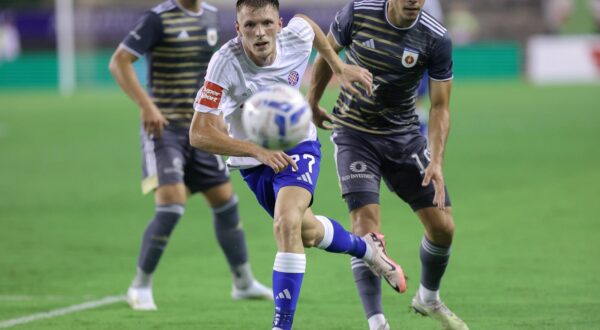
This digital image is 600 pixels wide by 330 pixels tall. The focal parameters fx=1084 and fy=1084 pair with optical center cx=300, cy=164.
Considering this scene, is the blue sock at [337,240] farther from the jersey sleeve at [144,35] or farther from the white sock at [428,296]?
the jersey sleeve at [144,35]

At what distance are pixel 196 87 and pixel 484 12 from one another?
3559cm

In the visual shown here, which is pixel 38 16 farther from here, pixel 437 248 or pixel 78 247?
pixel 437 248

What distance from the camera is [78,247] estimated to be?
444 inches

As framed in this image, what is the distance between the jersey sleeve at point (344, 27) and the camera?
7.36 metres

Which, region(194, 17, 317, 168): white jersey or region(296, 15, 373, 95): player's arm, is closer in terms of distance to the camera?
region(194, 17, 317, 168): white jersey

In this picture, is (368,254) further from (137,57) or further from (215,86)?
(137,57)

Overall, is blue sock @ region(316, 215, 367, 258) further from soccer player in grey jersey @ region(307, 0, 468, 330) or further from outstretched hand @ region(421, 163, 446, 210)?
outstretched hand @ region(421, 163, 446, 210)

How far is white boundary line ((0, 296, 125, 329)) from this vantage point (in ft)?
25.7

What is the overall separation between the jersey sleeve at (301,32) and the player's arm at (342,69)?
39 millimetres

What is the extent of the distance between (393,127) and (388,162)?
9.7 inches

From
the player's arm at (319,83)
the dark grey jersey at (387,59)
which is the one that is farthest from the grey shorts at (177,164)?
the dark grey jersey at (387,59)

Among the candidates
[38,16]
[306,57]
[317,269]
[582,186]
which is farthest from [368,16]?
[38,16]

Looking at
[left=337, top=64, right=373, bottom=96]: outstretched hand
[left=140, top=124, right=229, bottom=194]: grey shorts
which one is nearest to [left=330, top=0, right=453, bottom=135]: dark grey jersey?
[left=337, top=64, right=373, bottom=96]: outstretched hand

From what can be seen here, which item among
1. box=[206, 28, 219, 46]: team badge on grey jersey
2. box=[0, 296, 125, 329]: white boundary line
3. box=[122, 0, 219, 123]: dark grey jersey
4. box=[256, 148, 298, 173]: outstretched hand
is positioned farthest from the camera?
box=[206, 28, 219, 46]: team badge on grey jersey
